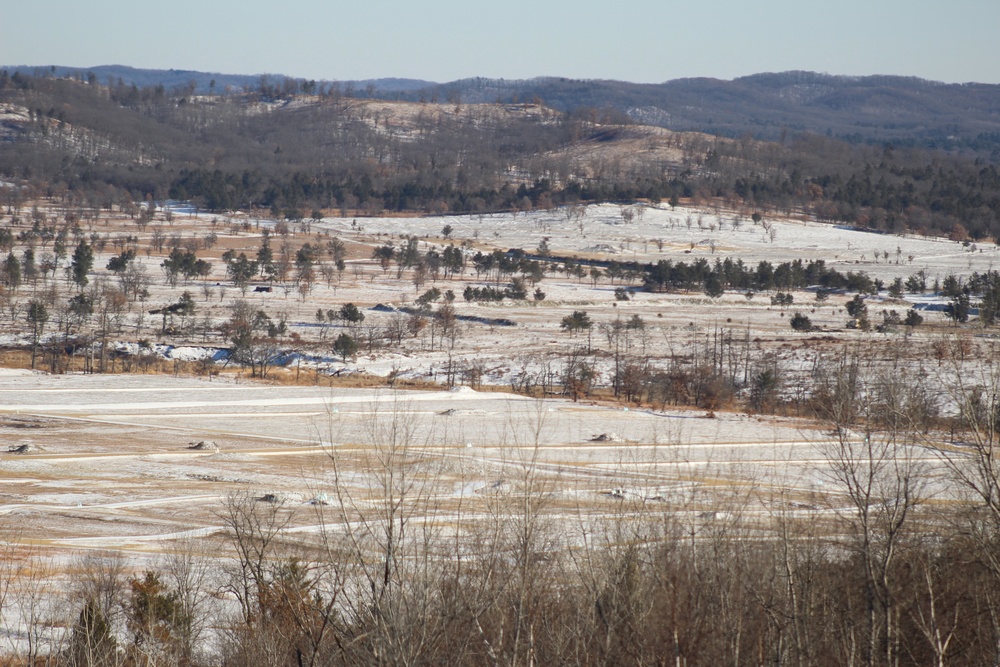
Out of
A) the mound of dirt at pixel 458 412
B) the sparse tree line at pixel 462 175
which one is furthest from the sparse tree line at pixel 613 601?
the sparse tree line at pixel 462 175

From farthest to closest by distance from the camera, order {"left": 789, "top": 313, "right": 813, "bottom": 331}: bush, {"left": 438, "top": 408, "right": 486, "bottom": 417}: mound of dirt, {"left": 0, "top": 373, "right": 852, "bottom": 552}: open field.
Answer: {"left": 789, "top": 313, "right": 813, "bottom": 331}: bush
{"left": 438, "top": 408, "right": 486, "bottom": 417}: mound of dirt
{"left": 0, "top": 373, "right": 852, "bottom": 552}: open field

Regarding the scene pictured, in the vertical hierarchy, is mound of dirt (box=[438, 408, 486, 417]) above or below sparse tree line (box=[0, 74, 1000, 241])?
below

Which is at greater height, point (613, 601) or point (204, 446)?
point (613, 601)

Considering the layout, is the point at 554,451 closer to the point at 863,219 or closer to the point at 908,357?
the point at 908,357

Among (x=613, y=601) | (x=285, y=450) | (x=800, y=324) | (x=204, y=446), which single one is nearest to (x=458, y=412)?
(x=285, y=450)

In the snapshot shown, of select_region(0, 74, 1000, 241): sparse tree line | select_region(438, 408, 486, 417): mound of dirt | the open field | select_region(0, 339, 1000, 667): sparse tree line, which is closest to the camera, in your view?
select_region(0, 339, 1000, 667): sparse tree line

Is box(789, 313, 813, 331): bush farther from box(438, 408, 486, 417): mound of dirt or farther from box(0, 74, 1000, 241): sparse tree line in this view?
box(0, 74, 1000, 241): sparse tree line

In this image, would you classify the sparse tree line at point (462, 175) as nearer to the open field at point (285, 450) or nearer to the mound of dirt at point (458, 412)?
the open field at point (285, 450)

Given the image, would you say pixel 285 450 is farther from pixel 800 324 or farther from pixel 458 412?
pixel 800 324

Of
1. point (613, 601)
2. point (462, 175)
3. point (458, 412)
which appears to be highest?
point (462, 175)

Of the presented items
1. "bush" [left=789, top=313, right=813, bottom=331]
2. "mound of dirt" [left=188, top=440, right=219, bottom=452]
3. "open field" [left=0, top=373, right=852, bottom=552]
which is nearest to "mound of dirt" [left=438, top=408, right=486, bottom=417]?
"open field" [left=0, top=373, right=852, bottom=552]

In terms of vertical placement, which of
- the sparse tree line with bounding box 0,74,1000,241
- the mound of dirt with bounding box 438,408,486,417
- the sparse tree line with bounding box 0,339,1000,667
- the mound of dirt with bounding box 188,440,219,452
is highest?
the sparse tree line with bounding box 0,74,1000,241

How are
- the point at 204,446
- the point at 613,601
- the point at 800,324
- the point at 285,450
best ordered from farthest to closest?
the point at 800,324
the point at 285,450
the point at 204,446
the point at 613,601

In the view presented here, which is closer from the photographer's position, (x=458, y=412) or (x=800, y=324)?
(x=458, y=412)
